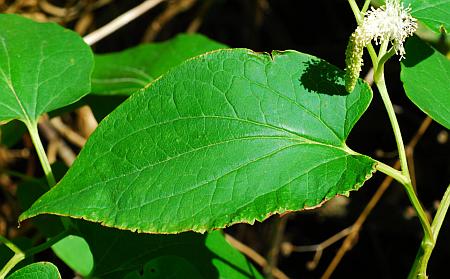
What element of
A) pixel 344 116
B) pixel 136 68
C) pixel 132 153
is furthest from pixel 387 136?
pixel 132 153

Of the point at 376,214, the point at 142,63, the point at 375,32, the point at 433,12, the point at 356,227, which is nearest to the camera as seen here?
the point at 375,32

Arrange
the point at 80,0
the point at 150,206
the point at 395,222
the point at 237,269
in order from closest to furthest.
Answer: the point at 150,206, the point at 237,269, the point at 395,222, the point at 80,0

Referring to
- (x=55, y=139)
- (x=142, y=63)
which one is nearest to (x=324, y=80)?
(x=142, y=63)

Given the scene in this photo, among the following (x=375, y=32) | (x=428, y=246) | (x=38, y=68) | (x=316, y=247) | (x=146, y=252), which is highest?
(x=375, y=32)

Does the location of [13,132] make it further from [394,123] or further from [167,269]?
[394,123]

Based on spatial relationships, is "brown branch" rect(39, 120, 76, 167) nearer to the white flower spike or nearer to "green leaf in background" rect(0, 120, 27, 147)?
"green leaf in background" rect(0, 120, 27, 147)

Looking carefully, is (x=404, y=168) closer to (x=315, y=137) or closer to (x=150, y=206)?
(x=315, y=137)
